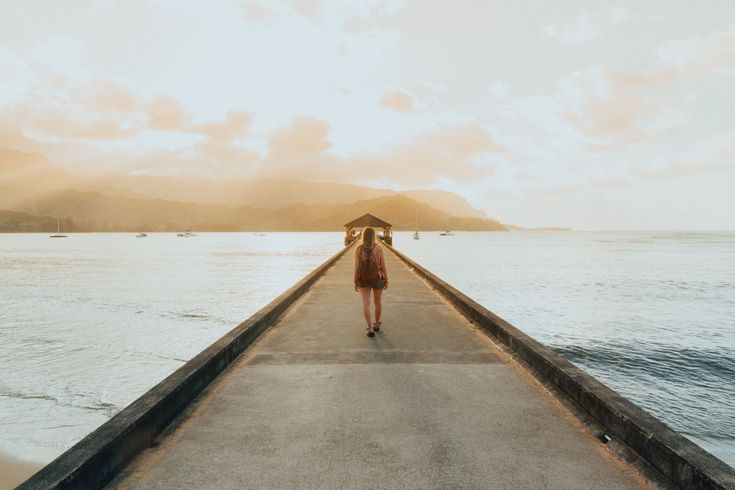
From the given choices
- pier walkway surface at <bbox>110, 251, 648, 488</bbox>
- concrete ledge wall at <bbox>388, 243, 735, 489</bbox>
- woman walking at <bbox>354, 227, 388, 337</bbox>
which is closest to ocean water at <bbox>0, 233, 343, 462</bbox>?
pier walkway surface at <bbox>110, 251, 648, 488</bbox>

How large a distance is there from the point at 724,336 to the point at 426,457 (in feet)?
58.6

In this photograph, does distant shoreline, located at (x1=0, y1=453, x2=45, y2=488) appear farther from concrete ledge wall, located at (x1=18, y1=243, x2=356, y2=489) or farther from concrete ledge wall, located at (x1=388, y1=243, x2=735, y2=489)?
concrete ledge wall, located at (x1=388, y1=243, x2=735, y2=489)

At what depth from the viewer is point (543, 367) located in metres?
5.66

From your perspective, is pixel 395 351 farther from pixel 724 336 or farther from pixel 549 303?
pixel 549 303

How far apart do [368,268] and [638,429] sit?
15.1ft

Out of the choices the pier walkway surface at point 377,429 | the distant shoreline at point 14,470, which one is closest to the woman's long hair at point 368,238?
the pier walkway surface at point 377,429

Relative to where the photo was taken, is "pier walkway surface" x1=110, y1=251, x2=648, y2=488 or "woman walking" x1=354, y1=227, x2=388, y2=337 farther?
"woman walking" x1=354, y1=227, x2=388, y2=337

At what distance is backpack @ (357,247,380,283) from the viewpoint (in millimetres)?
7543

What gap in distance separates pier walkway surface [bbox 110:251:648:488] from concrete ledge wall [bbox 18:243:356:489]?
111 millimetres

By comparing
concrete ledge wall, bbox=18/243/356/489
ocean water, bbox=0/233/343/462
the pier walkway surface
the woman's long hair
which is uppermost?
the woman's long hair

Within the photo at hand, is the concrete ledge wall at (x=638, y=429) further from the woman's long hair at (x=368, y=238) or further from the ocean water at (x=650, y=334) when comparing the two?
the ocean water at (x=650, y=334)

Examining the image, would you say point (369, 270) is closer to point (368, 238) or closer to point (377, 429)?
point (368, 238)

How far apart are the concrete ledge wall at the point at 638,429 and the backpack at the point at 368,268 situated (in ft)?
8.38

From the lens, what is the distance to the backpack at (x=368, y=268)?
7543 mm
